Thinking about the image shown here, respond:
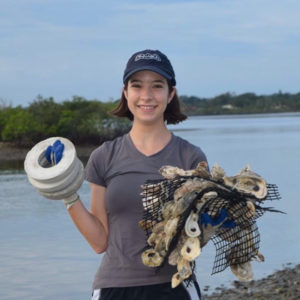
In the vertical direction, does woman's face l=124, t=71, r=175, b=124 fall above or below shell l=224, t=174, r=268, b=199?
above

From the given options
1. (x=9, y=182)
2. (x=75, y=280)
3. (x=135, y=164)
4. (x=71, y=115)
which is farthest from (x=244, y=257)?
(x=71, y=115)

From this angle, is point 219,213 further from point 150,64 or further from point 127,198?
point 150,64

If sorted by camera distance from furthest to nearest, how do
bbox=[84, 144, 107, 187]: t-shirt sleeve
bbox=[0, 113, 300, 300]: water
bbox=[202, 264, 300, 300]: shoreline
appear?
1. bbox=[0, 113, 300, 300]: water
2. bbox=[202, 264, 300, 300]: shoreline
3. bbox=[84, 144, 107, 187]: t-shirt sleeve

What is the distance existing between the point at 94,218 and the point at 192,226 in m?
0.59

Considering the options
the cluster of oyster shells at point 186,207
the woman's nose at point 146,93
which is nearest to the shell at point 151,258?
the cluster of oyster shells at point 186,207

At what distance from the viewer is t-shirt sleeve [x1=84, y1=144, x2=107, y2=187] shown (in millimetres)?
3191

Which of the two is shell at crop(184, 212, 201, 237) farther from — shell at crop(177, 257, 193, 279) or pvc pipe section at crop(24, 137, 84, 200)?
pvc pipe section at crop(24, 137, 84, 200)

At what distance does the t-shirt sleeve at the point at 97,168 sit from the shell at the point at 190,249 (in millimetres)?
592

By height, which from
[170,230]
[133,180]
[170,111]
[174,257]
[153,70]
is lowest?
[174,257]

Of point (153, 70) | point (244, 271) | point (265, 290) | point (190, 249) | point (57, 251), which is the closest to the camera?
point (190, 249)

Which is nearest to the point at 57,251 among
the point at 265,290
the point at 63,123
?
the point at 265,290

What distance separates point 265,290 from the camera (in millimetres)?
10844

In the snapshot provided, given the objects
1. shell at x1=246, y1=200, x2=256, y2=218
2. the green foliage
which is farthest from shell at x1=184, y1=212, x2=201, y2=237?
the green foliage

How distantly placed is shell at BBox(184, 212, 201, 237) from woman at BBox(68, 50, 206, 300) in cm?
34
